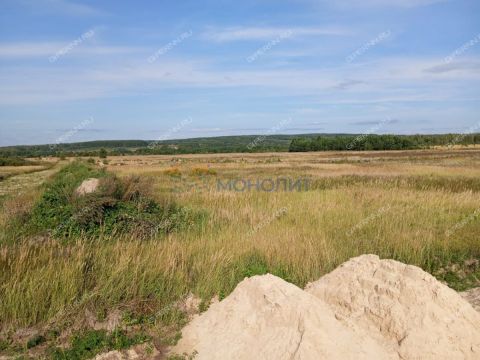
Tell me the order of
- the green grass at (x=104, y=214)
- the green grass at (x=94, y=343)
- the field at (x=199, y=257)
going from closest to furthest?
the green grass at (x=94, y=343) < the field at (x=199, y=257) < the green grass at (x=104, y=214)

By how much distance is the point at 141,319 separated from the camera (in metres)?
6.01

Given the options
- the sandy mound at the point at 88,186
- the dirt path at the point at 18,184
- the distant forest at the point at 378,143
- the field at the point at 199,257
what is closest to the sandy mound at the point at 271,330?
the field at the point at 199,257

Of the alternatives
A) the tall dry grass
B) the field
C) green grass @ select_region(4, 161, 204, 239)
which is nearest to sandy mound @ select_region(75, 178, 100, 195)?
green grass @ select_region(4, 161, 204, 239)

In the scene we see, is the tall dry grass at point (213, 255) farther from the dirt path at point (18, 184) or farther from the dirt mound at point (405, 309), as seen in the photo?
the dirt path at point (18, 184)

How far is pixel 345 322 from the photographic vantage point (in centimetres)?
533

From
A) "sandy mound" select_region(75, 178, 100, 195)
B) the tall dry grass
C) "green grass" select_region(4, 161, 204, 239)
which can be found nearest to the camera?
the tall dry grass

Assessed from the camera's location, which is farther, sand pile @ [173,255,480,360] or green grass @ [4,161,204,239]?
green grass @ [4,161,204,239]

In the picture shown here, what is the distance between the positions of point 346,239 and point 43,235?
658 cm

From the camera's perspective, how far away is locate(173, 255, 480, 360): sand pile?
193 inches

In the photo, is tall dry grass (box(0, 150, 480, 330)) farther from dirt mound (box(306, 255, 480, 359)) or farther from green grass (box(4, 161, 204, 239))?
dirt mound (box(306, 255, 480, 359))

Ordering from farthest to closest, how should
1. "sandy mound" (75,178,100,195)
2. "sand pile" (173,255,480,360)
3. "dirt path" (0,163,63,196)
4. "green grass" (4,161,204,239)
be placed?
"dirt path" (0,163,63,196)
"sandy mound" (75,178,100,195)
"green grass" (4,161,204,239)
"sand pile" (173,255,480,360)

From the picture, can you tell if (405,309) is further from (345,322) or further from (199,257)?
(199,257)

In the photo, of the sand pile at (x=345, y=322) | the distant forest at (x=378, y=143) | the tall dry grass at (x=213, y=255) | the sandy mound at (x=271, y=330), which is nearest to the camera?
the sandy mound at (x=271, y=330)

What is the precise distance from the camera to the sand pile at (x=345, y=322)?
4.91 meters
